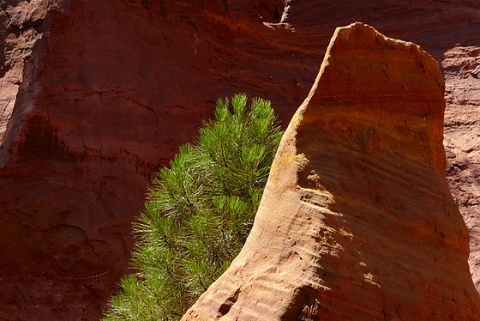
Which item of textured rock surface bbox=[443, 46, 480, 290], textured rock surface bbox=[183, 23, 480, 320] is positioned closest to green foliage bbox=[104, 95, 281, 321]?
textured rock surface bbox=[183, 23, 480, 320]

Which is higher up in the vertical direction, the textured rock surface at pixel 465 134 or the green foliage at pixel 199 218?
the textured rock surface at pixel 465 134

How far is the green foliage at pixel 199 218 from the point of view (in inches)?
265

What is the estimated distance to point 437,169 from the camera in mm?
5586

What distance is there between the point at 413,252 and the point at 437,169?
2.38 feet

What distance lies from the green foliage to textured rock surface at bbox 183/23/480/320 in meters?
1.65

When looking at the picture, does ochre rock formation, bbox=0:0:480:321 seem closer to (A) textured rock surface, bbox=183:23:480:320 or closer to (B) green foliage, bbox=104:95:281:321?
(B) green foliage, bbox=104:95:281:321

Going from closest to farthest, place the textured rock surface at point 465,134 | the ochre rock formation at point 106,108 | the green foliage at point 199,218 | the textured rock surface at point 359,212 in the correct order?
the textured rock surface at point 359,212 < the green foliage at point 199,218 < the ochre rock formation at point 106,108 < the textured rock surface at point 465,134

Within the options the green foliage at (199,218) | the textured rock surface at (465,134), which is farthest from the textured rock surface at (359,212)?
the textured rock surface at (465,134)

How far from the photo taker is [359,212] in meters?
4.92

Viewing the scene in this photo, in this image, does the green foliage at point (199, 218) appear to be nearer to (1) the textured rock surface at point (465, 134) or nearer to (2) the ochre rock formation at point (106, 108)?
(2) the ochre rock formation at point (106, 108)

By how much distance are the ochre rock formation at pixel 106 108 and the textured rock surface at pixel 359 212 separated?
394 cm

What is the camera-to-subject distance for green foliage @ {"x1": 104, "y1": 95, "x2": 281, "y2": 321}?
6742mm

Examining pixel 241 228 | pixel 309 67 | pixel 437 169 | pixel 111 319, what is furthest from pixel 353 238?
pixel 309 67

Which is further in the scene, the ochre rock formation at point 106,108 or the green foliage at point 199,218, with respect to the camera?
the ochre rock formation at point 106,108
